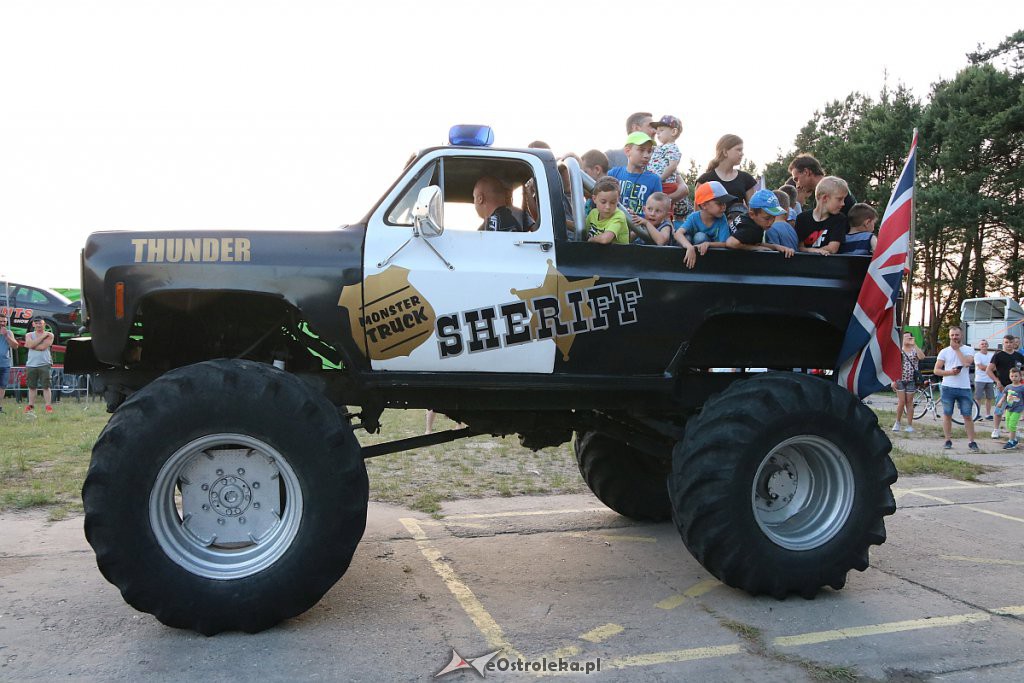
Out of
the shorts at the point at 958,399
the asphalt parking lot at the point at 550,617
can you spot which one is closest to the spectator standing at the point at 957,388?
the shorts at the point at 958,399

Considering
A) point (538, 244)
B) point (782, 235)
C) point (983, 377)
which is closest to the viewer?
point (538, 244)

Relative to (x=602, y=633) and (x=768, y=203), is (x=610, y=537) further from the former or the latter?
(x=768, y=203)

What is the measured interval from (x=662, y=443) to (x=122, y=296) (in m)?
3.43

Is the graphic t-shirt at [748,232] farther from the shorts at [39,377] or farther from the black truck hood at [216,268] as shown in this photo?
the shorts at [39,377]

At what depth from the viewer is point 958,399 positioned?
38.5 feet

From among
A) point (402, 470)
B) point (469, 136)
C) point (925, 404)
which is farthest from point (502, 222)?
point (925, 404)

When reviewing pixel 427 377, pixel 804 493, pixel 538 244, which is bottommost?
pixel 804 493

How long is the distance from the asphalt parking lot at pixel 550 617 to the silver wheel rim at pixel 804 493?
0.39m

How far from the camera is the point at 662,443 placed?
5.29 meters

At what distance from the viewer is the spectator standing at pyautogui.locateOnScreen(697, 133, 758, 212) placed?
18.9 ft

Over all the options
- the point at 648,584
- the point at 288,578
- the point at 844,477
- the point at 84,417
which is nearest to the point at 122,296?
the point at 288,578

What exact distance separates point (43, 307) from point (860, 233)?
1707cm

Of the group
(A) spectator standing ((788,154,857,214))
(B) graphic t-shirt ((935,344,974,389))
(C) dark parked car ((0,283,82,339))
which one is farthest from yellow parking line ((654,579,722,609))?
(C) dark parked car ((0,283,82,339))

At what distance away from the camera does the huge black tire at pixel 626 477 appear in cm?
615
